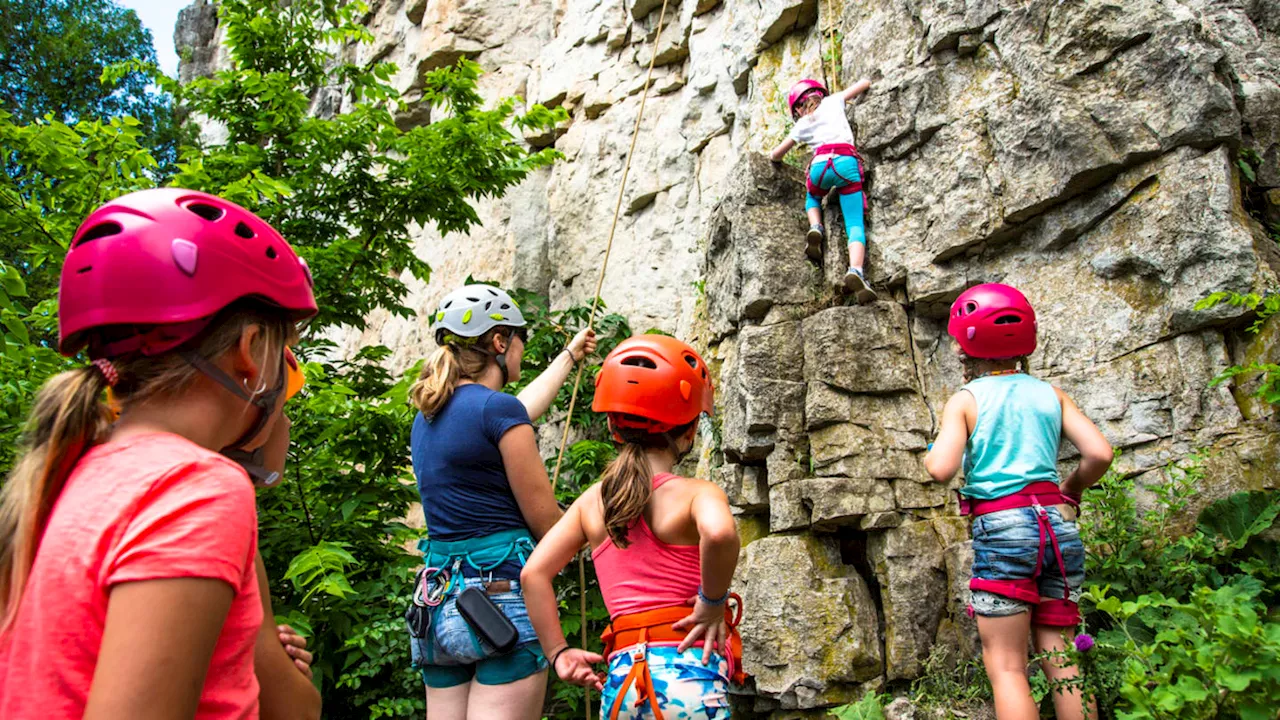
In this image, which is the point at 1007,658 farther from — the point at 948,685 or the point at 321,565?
the point at 321,565

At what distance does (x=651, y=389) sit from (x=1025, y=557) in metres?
1.81

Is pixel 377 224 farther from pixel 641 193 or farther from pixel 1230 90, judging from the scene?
pixel 1230 90

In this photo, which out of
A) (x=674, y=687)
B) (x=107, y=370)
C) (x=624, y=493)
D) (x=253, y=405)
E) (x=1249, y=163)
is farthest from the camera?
(x=1249, y=163)

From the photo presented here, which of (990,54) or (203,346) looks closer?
(203,346)

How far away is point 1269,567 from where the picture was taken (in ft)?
12.3

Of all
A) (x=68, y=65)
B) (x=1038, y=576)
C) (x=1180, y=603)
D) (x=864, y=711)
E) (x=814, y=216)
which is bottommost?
(x=864, y=711)

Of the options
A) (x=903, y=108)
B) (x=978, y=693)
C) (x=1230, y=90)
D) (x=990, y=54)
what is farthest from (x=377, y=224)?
(x=1230, y=90)

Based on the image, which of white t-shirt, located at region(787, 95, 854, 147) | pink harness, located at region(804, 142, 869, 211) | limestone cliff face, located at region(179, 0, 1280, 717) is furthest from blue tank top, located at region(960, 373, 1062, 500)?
white t-shirt, located at region(787, 95, 854, 147)

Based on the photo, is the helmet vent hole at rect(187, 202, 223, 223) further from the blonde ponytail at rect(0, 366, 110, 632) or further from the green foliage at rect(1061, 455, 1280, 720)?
the green foliage at rect(1061, 455, 1280, 720)

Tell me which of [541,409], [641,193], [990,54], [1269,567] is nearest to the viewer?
[1269,567]

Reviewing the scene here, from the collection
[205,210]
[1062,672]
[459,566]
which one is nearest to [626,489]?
[459,566]

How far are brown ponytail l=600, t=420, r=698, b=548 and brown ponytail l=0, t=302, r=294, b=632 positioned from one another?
149 cm

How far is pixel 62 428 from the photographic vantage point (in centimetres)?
130

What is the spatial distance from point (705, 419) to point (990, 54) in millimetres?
3252
